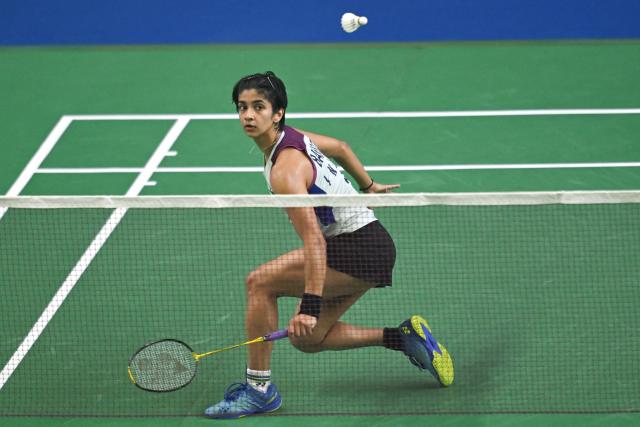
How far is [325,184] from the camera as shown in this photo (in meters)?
7.77

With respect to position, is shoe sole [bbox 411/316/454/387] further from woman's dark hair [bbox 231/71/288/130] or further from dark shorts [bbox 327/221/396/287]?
woman's dark hair [bbox 231/71/288/130]

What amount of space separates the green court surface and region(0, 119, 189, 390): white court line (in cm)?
6

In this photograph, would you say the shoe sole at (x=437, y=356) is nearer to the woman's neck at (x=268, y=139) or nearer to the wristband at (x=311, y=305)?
the wristband at (x=311, y=305)

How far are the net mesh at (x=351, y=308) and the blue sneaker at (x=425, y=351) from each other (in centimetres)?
15

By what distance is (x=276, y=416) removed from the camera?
7766 mm

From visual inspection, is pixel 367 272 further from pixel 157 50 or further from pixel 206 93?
pixel 157 50

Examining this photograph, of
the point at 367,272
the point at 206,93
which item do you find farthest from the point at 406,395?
the point at 206,93

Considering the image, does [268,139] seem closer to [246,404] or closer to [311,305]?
[311,305]

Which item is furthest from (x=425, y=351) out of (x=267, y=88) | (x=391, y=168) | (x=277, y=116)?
(x=391, y=168)

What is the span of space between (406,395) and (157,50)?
806 cm

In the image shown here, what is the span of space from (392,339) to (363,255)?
615 mm

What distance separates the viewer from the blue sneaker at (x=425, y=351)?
7902 mm

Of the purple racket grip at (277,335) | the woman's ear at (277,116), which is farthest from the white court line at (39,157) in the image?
the purple racket grip at (277,335)

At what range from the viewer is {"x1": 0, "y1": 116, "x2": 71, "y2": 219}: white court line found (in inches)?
452
